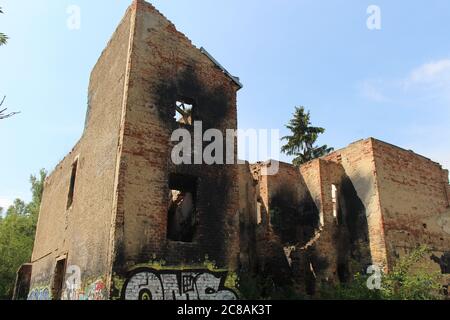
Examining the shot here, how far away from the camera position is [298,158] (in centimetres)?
2759

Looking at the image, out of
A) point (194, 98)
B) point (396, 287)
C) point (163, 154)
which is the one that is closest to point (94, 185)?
point (163, 154)

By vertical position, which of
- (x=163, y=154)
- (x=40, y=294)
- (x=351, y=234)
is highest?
(x=163, y=154)

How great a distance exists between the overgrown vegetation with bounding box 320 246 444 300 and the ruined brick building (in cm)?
50

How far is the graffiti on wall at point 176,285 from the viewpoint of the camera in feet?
30.8

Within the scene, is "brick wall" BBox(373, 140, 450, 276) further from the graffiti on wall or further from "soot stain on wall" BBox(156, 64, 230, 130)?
the graffiti on wall

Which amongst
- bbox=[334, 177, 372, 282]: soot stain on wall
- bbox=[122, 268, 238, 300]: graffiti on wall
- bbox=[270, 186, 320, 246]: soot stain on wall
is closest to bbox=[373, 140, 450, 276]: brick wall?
bbox=[334, 177, 372, 282]: soot stain on wall

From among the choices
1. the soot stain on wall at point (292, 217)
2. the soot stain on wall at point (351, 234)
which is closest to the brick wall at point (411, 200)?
the soot stain on wall at point (351, 234)

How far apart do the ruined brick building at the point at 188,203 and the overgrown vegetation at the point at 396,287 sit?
1.63ft

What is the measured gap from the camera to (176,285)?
989cm

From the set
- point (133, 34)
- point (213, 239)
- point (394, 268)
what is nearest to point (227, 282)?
point (213, 239)

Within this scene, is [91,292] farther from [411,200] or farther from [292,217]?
[411,200]

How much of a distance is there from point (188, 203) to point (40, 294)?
7.17 m

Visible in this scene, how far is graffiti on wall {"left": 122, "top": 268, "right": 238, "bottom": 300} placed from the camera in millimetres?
9375

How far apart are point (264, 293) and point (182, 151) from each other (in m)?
5.10
